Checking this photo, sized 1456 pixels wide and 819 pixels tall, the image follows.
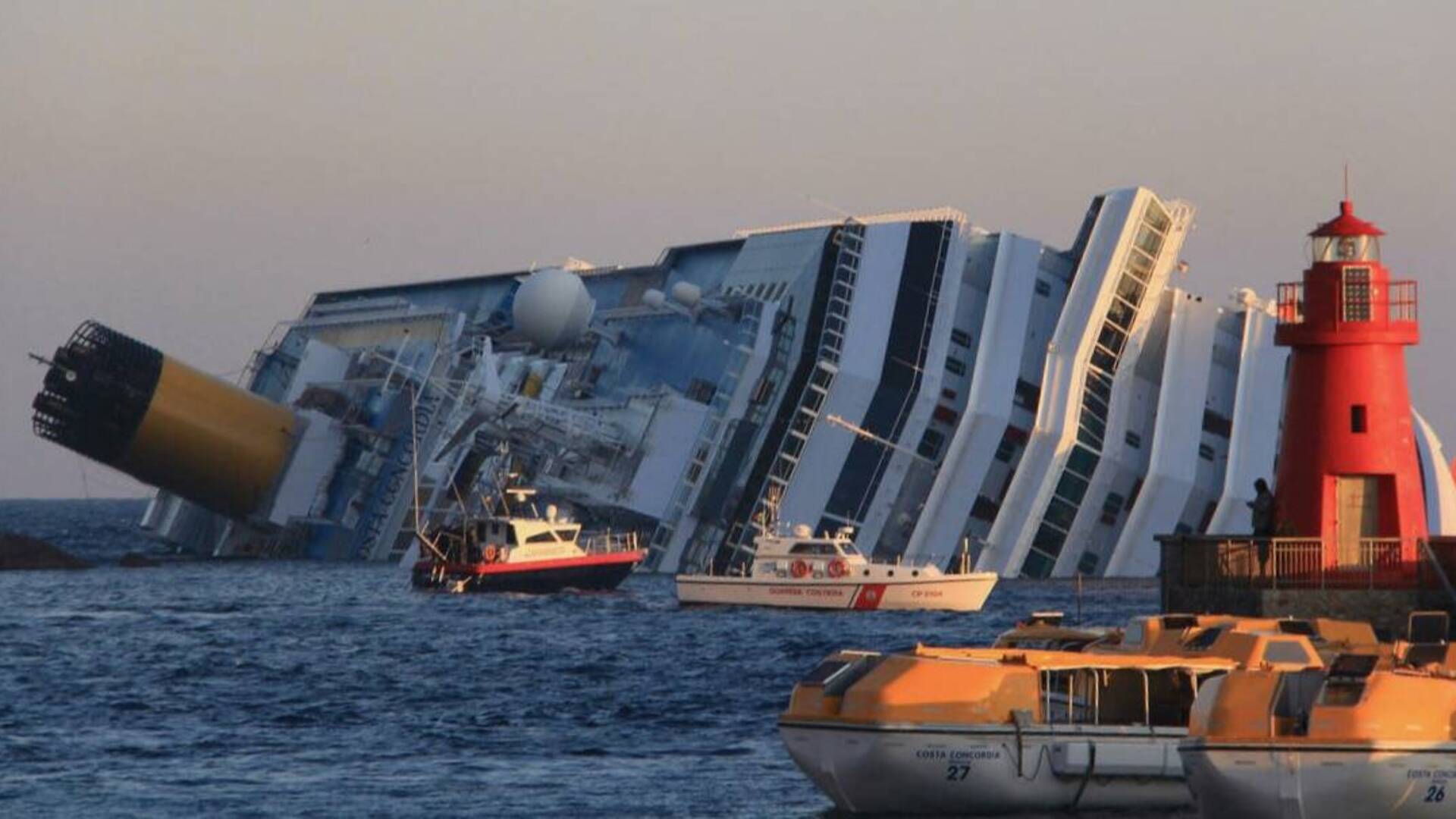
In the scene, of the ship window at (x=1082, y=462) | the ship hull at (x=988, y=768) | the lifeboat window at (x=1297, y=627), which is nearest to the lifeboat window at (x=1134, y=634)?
the lifeboat window at (x=1297, y=627)

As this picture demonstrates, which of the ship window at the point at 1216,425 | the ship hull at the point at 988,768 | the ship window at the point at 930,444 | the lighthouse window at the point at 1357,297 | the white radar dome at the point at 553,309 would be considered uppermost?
the white radar dome at the point at 553,309

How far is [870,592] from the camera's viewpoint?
8219 centimetres

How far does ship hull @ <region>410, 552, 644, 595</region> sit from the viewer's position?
91.2 meters

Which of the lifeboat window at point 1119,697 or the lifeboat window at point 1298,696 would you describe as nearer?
the lifeboat window at point 1298,696

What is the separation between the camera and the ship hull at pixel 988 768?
33031 millimetres

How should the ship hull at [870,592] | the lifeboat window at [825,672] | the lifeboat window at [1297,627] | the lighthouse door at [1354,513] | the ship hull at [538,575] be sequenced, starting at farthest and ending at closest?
the ship hull at [538,575]
the ship hull at [870,592]
the lighthouse door at [1354,513]
the lifeboat window at [1297,627]
the lifeboat window at [825,672]

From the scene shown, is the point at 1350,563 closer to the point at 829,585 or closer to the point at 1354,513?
the point at 1354,513

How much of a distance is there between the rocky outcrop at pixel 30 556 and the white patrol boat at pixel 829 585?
147 feet

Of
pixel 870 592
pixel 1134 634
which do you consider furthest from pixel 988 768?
pixel 870 592

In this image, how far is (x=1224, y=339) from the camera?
10088cm

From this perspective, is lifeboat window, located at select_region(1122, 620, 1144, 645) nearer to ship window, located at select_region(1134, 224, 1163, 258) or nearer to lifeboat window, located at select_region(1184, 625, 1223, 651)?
lifeboat window, located at select_region(1184, 625, 1223, 651)

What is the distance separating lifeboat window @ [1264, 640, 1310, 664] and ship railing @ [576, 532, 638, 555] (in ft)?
206

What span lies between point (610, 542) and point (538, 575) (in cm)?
1262

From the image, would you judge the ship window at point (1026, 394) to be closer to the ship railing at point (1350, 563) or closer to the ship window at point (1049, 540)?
the ship window at point (1049, 540)
